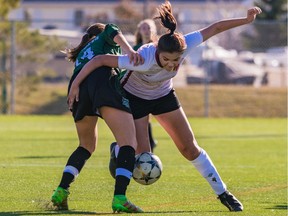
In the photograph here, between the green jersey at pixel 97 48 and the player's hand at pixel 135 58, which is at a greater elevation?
the player's hand at pixel 135 58

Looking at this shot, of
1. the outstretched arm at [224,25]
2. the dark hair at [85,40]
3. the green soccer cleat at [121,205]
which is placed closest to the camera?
the green soccer cleat at [121,205]

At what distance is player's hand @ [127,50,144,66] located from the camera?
7305 millimetres

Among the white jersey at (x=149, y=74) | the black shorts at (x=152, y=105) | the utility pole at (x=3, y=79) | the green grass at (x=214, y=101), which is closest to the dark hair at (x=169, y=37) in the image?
the white jersey at (x=149, y=74)

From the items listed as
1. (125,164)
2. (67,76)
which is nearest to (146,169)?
(125,164)

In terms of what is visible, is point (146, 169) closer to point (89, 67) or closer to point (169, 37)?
point (89, 67)

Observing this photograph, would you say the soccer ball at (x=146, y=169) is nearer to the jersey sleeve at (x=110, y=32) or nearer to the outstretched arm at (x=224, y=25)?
the jersey sleeve at (x=110, y=32)

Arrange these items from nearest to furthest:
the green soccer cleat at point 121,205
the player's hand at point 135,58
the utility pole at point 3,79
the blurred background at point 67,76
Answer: the green soccer cleat at point 121,205 → the player's hand at point 135,58 → the utility pole at point 3,79 → the blurred background at point 67,76

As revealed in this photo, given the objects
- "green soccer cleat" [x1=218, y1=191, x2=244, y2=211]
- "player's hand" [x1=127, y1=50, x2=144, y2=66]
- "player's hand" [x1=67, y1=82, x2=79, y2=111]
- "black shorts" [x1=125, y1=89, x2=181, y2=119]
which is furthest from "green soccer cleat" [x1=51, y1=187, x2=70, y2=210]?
"green soccer cleat" [x1=218, y1=191, x2=244, y2=211]

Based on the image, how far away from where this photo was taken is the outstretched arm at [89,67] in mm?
7418

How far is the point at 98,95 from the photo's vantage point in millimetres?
7359

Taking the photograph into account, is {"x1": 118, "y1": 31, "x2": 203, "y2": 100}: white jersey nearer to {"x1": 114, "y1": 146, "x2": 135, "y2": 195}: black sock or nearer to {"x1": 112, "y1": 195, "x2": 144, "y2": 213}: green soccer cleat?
{"x1": 114, "y1": 146, "x2": 135, "y2": 195}: black sock

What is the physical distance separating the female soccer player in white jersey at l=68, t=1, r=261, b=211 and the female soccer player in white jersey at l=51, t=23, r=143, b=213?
0.34 ft

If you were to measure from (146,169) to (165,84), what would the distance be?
2.55ft

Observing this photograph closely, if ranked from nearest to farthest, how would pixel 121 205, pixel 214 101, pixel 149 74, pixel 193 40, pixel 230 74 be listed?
1. pixel 121 205
2. pixel 149 74
3. pixel 193 40
4. pixel 214 101
5. pixel 230 74
